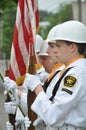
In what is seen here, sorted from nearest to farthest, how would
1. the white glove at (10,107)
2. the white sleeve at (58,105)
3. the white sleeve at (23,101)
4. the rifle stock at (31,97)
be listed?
1. the white sleeve at (58,105)
2. the rifle stock at (31,97)
3. the white sleeve at (23,101)
4. the white glove at (10,107)

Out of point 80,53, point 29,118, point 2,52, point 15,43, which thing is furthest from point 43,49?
point 2,52

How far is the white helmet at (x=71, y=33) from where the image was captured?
4.39 meters

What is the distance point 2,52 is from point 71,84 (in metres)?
22.3

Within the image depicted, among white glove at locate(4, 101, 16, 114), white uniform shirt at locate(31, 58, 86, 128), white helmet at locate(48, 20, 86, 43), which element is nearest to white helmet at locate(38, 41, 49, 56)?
white glove at locate(4, 101, 16, 114)

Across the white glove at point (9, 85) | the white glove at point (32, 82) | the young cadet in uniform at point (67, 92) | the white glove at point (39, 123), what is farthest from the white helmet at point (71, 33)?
the white glove at point (9, 85)

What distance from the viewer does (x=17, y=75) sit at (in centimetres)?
603

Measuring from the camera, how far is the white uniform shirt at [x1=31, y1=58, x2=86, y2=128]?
4.16 meters

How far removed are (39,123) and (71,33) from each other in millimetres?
931

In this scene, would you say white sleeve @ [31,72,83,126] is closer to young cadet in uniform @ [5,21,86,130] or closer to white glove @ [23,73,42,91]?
young cadet in uniform @ [5,21,86,130]

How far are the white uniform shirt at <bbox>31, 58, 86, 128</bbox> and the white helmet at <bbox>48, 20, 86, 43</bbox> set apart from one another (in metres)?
0.25

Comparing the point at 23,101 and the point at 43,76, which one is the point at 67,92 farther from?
the point at 43,76

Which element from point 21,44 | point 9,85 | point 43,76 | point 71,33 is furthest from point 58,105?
point 43,76

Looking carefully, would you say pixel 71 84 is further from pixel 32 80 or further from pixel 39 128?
pixel 39 128

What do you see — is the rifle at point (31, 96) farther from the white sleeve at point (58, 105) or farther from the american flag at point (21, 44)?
the american flag at point (21, 44)
